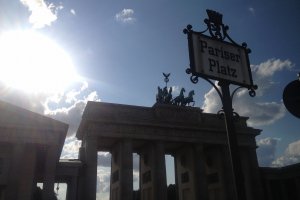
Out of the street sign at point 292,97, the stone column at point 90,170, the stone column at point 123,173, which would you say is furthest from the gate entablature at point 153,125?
the street sign at point 292,97

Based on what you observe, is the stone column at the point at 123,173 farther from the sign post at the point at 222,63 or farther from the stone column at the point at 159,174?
the sign post at the point at 222,63

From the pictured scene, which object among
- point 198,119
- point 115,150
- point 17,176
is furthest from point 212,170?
point 17,176

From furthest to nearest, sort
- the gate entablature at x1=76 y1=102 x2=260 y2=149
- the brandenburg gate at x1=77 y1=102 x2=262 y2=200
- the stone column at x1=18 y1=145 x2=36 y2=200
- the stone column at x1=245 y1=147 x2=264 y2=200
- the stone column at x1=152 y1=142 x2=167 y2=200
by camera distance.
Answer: the stone column at x1=245 y1=147 x2=264 y2=200, the gate entablature at x1=76 y1=102 x2=260 y2=149, the stone column at x1=152 y1=142 x2=167 y2=200, the brandenburg gate at x1=77 y1=102 x2=262 y2=200, the stone column at x1=18 y1=145 x2=36 y2=200

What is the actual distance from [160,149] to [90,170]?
31.8 feet

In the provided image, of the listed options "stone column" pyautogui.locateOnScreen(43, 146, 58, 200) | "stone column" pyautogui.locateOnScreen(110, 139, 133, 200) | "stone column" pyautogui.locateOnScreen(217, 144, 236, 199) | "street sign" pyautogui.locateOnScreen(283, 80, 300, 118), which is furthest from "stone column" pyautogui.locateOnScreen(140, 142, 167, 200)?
"street sign" pyautogui.locateOnScreen(283, 80, 300, 118)

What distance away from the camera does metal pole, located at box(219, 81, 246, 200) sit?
5230 millimetres

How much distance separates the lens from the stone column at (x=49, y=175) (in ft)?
93.0

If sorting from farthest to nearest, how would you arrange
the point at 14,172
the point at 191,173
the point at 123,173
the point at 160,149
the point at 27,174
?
the point at 191,173, the point at 160,149, the point at 123,173, the point at 27,174, the point at 14,172

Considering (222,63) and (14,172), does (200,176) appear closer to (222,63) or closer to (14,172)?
(14,172)

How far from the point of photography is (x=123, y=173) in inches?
1492

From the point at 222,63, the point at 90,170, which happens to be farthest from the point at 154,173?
the point at 222,63

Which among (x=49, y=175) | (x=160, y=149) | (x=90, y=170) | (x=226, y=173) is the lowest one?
(x=49, y=175)

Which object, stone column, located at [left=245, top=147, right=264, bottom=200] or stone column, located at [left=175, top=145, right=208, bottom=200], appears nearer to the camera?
stone column, located at [left=175, top=145, right=208, bottom=200]

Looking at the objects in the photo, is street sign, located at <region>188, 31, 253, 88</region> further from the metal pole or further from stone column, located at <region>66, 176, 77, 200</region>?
stone column, located at <region>66, 176, 77, 200</region>
